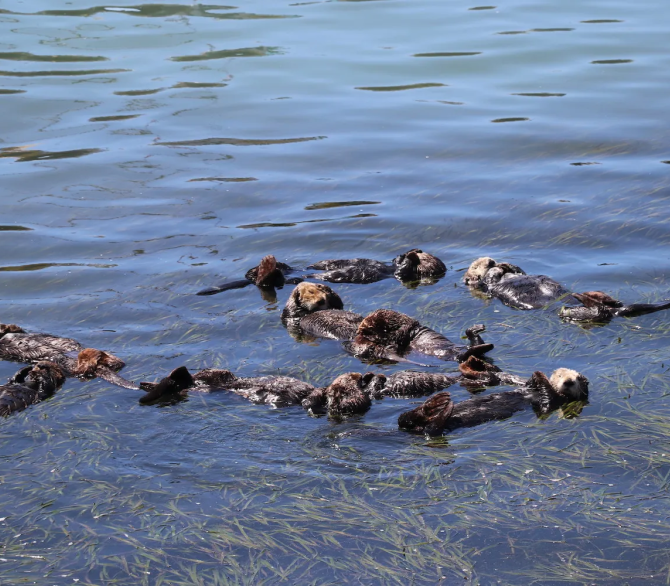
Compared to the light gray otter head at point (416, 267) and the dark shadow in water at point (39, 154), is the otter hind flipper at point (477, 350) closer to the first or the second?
the light gray otter head at point (416, 267)


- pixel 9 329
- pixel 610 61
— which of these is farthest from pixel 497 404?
pixel 610 61

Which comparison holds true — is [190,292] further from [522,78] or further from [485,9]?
[485,9]

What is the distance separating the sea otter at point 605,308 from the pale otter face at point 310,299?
2037 millimetres

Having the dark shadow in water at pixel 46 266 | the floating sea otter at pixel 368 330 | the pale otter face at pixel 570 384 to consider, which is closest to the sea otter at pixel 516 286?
the floating sea otter at pixel 368 330

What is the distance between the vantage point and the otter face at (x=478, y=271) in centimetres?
829

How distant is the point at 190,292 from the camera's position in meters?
8.67

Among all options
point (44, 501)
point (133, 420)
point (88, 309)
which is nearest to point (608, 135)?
point (88, 309)

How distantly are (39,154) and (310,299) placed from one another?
7.07m

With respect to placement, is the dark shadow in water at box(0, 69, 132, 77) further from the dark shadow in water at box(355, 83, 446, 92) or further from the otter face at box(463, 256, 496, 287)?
the otter face at box(463, 256, 496, 287)

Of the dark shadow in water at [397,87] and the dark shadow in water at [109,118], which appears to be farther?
the dark shadow in water at [397,87]

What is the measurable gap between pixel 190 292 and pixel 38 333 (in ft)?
5.00

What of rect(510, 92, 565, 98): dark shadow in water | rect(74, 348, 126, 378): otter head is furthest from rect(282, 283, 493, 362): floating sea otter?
rect(510, 92, 565, 98): dark shadow in water

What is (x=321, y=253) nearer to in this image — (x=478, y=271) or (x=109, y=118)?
(x=478, y=271)

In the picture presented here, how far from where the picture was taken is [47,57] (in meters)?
17.9
